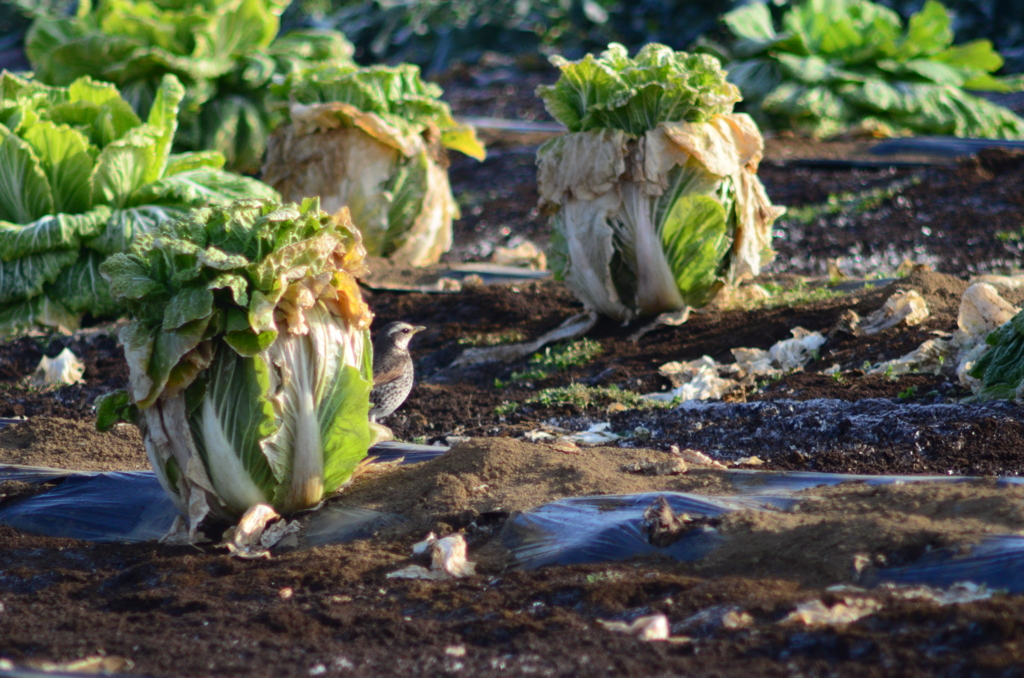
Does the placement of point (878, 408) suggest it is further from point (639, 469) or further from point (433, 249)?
point (433, 249)

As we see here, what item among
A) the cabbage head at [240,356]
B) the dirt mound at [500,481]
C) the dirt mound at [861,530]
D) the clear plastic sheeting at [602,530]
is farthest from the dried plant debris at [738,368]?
the cabbage head at [240,356]

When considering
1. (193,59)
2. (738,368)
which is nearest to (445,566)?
(738,368)

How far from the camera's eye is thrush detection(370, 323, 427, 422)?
4266mm

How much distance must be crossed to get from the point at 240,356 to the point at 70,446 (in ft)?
5.09

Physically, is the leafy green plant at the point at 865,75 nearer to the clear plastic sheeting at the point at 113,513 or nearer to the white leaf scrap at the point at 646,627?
the clear plastic sheeting at the point at 113,513

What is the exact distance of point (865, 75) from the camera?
455 inches

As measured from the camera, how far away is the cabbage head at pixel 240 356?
10.4ft

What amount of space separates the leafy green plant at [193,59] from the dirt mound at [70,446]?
5.65 meters

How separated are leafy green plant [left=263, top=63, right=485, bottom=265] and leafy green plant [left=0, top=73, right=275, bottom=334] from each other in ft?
2.46

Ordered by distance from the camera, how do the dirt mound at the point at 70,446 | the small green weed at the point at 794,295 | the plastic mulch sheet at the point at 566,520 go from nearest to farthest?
1. the plastic mulch sheet at the point at 566,520
2. the dirt mound at the point at 70,446
3. the small green weed at the point at 794,295

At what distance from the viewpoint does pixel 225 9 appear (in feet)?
31.5

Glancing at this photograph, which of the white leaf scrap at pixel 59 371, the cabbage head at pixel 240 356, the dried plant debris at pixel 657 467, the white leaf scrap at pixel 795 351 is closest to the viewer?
the cabbage head at pixel 240 356

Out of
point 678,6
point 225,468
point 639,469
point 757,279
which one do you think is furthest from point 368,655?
point 678,6

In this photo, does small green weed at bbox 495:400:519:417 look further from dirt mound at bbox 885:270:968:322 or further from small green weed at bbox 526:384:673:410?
dirt mound at bbox 885:270:968:322
